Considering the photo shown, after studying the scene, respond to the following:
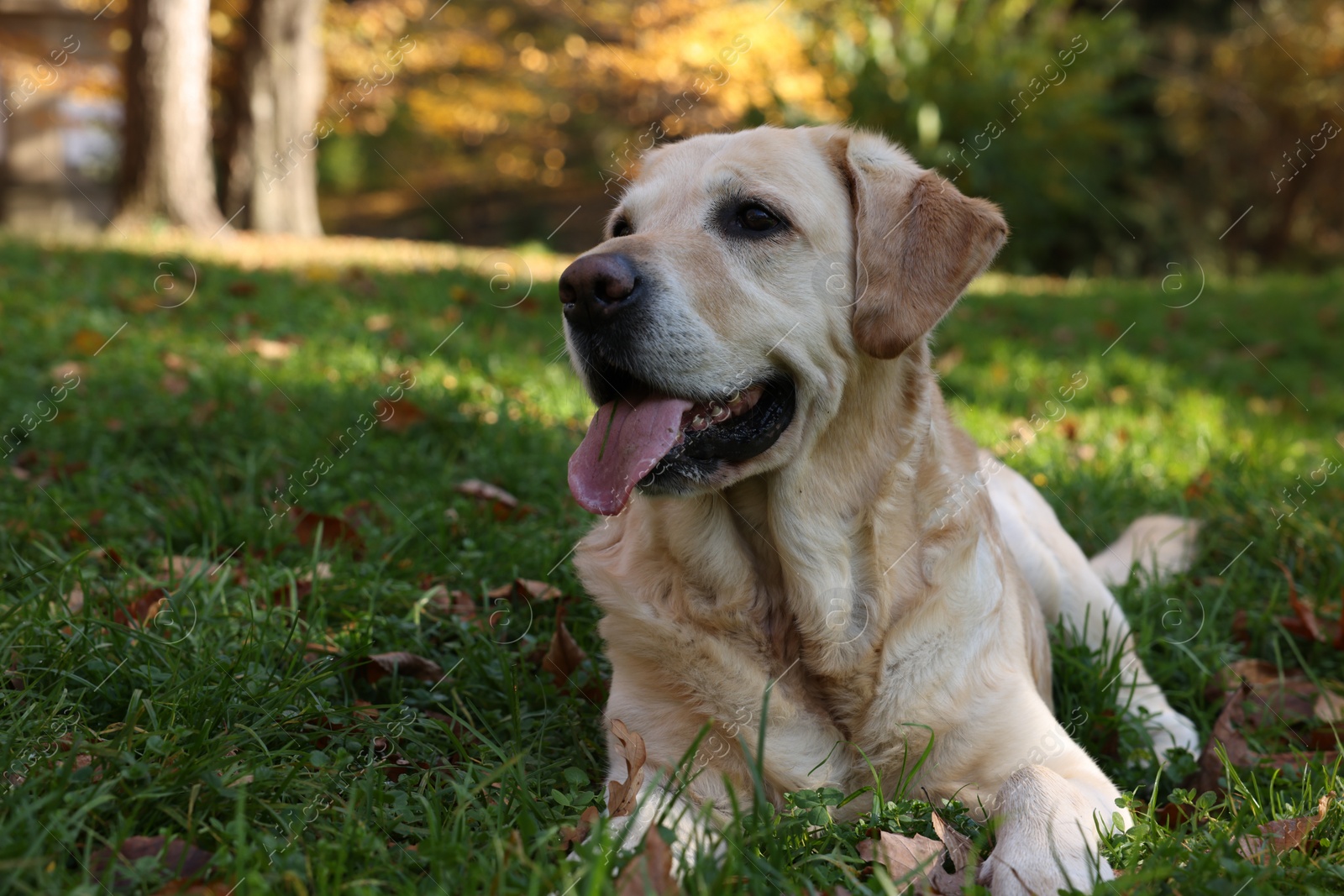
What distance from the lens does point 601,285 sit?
2348mm

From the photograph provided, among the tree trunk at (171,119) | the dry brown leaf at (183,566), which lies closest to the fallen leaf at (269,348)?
the dry brown leaf at (183,566)

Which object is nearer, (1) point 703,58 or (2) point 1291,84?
(2) point 1291,84

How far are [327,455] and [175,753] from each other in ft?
7.51

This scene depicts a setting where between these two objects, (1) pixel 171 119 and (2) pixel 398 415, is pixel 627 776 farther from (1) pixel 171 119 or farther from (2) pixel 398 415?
→ (1) pixel 171 119

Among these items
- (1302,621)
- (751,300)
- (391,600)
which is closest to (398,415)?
(391,600)

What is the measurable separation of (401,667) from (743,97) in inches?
582

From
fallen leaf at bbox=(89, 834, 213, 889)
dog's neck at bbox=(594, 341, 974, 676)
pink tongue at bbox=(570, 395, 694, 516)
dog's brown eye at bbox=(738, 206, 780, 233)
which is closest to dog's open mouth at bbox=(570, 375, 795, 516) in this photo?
pink tongue at bbox=(570, 395, 694, 516)

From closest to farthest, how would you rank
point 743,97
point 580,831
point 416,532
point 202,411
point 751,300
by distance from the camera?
point 580,831 → point 751,300 → point 416,532 → point 202,411 → point 743,97

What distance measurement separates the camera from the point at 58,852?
1669mm

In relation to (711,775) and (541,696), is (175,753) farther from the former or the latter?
(711,775)

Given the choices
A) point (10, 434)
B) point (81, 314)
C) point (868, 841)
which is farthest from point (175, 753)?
point (81, 314)

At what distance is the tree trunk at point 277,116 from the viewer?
11.4m

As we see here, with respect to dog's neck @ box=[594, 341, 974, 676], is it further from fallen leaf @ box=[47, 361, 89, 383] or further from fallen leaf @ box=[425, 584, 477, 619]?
fallen leaf @ box=[47, 361, 89, 383]

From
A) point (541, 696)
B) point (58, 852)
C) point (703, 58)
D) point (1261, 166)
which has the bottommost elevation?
point (541, 696)
